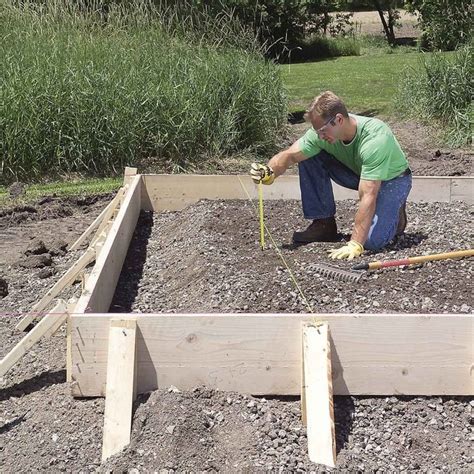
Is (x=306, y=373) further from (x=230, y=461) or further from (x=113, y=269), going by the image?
(x=113, y=269)

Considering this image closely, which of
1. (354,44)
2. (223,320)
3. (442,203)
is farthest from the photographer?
(354,44)

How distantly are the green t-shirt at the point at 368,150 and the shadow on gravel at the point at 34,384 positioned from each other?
7.10 feet

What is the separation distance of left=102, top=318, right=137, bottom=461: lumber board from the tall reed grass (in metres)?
5.18

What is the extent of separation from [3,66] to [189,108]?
6.84ft

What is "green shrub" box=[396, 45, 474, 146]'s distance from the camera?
960 centimetres

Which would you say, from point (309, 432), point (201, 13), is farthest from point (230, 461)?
point (201, 13)

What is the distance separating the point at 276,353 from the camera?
10.6ft

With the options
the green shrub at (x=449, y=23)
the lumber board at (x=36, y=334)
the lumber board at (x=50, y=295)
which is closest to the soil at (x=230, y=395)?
→ the lumber board at (x=50, y=295)

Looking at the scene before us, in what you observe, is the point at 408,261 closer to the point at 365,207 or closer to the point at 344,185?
the point at 365,207

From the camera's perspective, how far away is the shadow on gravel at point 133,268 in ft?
14.9

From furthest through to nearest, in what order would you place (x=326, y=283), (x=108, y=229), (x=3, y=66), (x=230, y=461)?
(x=3, y=66), (x=108, y=229), (x=326, y=283), (x=230, y=461)

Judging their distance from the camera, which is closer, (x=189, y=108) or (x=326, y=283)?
(x=326, y=283)

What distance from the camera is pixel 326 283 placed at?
4.23 meters

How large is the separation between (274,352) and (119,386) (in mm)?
669
